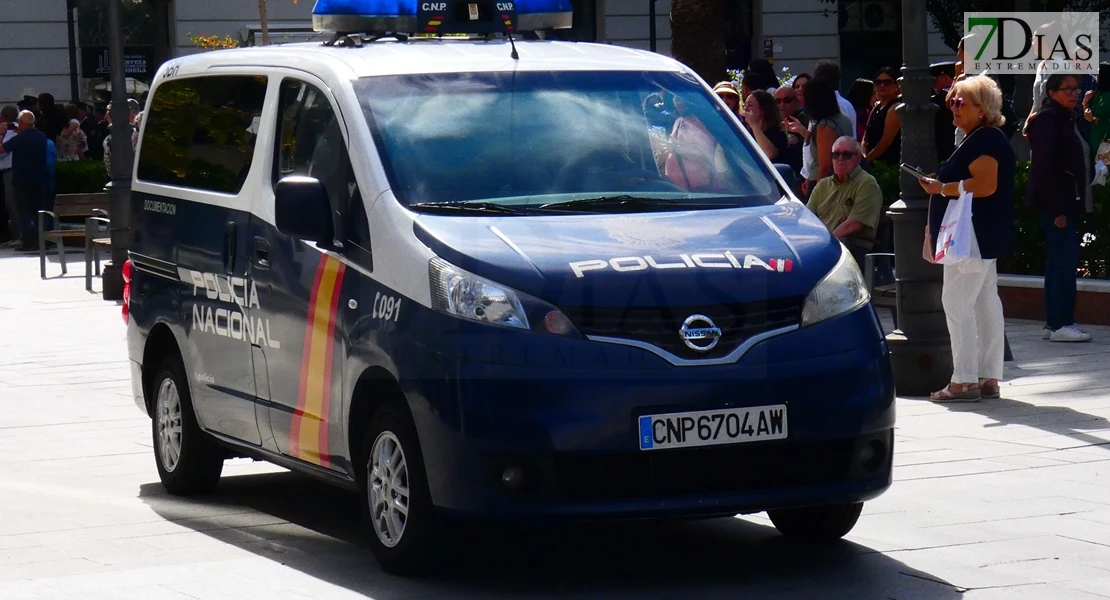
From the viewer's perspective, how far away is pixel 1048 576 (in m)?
6.33

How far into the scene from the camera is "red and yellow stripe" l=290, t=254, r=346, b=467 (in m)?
6.81

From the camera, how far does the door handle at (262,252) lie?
24.1 ft

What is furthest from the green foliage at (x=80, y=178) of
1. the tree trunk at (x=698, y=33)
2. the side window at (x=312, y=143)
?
the side window at (x=312, y=143)

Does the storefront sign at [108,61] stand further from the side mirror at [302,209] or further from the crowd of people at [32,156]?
the side mirror at [302,209]

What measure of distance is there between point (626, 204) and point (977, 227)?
3919mm

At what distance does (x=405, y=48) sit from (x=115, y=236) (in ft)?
38.9

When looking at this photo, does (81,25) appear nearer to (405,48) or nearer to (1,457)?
(1,457)

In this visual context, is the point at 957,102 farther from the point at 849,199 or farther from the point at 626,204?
the point at 626,204

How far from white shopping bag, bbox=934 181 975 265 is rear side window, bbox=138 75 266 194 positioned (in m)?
4.06

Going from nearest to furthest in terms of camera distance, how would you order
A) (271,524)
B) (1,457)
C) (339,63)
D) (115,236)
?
(339,63), (271,524), (1,457), (115,236)

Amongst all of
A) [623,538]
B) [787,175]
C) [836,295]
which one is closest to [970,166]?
[787,175]

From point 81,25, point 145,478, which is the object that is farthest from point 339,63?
point 81,25

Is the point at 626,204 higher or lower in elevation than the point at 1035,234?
higher

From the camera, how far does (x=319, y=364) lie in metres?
6.93
